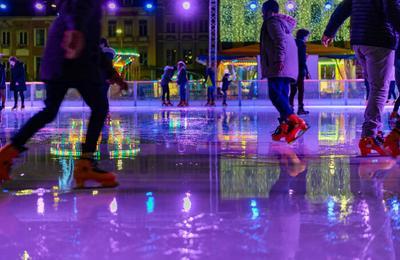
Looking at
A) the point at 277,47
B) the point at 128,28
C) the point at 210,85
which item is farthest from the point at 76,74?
the point at 128,28

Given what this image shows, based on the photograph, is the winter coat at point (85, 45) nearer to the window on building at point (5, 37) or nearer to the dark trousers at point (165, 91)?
the dark trousers at point (165, 91)

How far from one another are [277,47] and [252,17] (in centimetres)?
2500

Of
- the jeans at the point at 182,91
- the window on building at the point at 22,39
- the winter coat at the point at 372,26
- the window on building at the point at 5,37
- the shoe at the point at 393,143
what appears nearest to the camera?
the winter coat at the point at 372,26

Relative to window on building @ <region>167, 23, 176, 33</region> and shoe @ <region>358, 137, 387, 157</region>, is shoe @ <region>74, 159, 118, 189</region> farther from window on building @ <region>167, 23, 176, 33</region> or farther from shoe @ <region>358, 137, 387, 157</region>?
window on building @ <region>167, 23, 176, 33</region>

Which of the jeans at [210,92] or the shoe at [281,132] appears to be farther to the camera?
the jeans at [210,92]

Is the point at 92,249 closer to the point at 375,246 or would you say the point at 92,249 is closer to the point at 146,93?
the point at 375,246

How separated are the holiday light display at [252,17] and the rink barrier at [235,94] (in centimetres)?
743

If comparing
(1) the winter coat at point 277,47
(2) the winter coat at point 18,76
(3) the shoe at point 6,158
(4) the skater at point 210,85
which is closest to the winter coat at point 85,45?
(3) the shoe at point 6,158

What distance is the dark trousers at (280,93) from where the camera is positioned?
654 centimetres

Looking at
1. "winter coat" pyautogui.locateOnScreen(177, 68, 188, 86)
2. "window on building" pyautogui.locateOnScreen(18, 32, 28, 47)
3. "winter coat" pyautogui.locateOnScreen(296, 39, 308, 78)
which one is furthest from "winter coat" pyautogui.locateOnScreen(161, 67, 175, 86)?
"window on building" pyautogui.locateOnScreen(18, 32, 28, 47)

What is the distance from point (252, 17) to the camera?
101ft

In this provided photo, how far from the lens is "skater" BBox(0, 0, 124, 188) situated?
11.9ft

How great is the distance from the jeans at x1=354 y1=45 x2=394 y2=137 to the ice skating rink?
0.31 metres

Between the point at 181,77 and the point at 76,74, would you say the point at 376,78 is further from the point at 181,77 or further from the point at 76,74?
the point at 181,77
